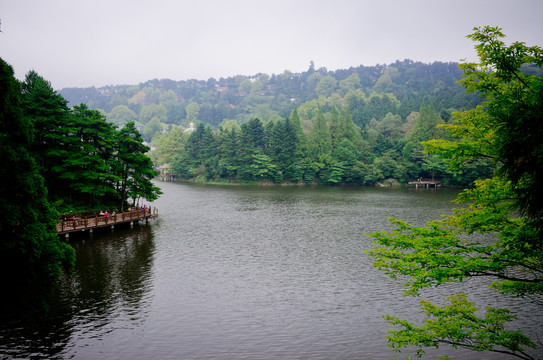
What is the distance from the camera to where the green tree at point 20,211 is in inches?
625

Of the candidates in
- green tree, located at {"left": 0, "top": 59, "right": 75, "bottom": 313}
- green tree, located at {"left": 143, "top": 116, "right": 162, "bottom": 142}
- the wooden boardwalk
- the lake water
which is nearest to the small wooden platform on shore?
the lake water

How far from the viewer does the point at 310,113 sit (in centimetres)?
13788

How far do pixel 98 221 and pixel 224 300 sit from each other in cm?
1965

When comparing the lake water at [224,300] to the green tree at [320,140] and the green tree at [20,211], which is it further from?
the green tree at [320,140]

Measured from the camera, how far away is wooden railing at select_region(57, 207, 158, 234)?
99.7 ft

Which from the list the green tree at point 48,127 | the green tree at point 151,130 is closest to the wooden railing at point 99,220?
the green tree at point 48,127

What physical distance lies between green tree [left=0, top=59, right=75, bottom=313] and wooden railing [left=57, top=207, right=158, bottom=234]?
1366 centimetres

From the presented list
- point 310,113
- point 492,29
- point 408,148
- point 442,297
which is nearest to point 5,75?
point 492,29

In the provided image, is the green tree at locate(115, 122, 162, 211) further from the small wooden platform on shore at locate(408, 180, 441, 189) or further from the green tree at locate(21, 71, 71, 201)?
the small wooden platform on shore at locate(408, 180, 441, 189)

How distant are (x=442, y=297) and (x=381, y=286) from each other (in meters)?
3.34

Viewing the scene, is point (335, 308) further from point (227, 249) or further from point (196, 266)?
point (227, 249)

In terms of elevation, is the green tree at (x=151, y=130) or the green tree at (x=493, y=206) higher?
the green tree at (x=151, y=130)

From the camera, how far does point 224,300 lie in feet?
65.3

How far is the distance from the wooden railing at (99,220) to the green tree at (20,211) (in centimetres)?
1366
